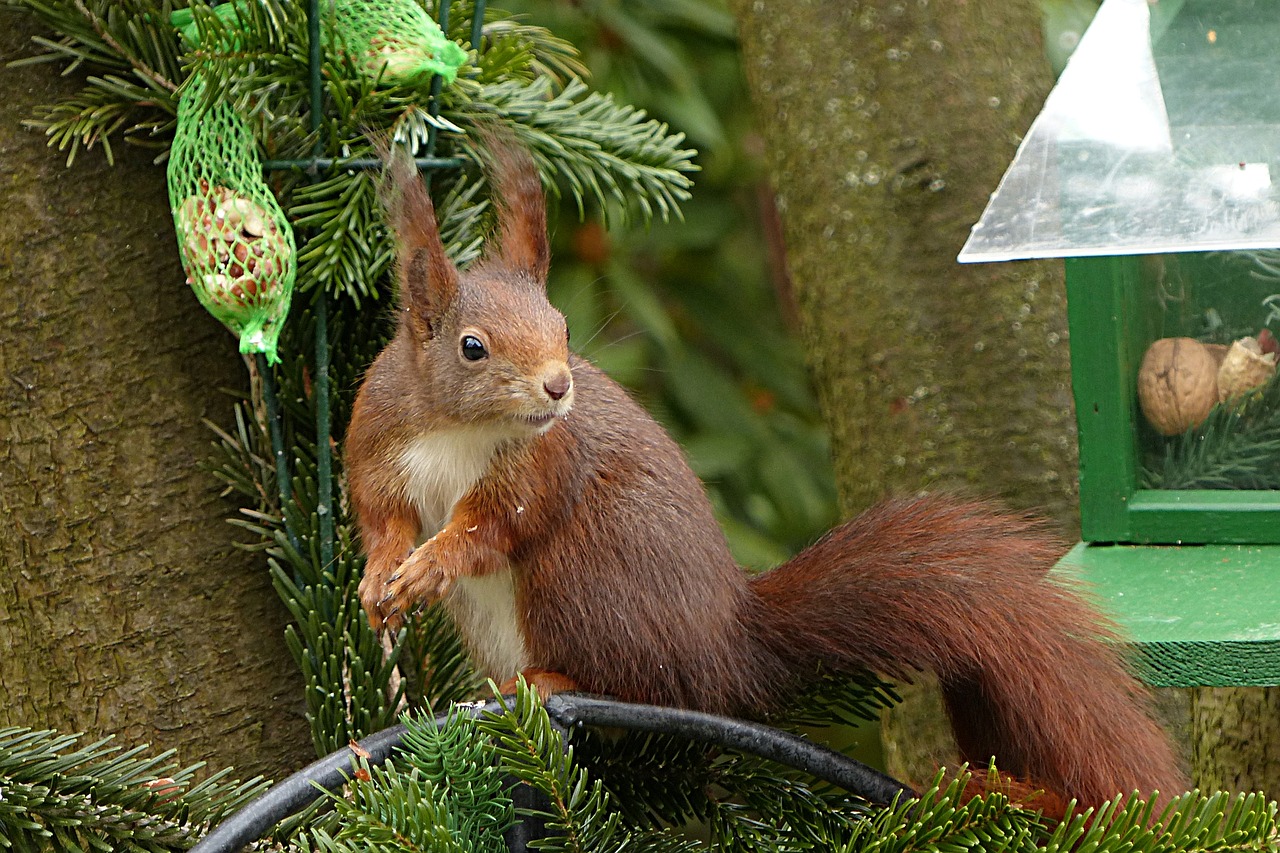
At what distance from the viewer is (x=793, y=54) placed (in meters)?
1.61

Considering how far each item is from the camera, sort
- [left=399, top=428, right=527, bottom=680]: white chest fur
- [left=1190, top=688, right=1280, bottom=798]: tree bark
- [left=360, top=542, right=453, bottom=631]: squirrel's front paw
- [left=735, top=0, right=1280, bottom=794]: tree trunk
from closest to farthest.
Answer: [left=360, top=542, right=453, bottom=631]: squirrel's front paw < [left=399, top=428, right=527, bottom=680]: white chest fur < [left=1190, top=688, right=1280, bottom=798]: tree bark < [left=735, top=0, right=1280, bottom=794]: tree trunk

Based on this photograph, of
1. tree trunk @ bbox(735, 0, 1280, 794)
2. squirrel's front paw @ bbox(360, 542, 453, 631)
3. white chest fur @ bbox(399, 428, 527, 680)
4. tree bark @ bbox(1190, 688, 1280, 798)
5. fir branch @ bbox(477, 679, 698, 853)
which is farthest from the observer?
tree trunk @ bbox(735, 0, 1280, 794)

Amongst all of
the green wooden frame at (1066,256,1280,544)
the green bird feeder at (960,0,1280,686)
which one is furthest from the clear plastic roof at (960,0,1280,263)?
the green wooden frame at (1066,256,1280,544)

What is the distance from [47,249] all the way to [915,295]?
35.3 inches

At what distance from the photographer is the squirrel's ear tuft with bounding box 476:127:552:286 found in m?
1.04

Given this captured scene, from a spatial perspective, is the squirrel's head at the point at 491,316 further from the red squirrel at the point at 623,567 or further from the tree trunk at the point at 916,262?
the tree trunk at the point at 916,262

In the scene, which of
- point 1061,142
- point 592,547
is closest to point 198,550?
point 592,547

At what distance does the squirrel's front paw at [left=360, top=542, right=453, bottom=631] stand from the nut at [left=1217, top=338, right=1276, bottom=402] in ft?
2.40

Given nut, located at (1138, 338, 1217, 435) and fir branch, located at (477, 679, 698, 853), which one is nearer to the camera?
fir branch, located at (477, 679, 698, 853)

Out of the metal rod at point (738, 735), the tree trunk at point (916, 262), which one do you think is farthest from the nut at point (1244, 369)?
the metal rod at point (738, 735)

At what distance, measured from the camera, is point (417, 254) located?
3.32ft

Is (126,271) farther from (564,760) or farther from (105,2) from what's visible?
(564,760)

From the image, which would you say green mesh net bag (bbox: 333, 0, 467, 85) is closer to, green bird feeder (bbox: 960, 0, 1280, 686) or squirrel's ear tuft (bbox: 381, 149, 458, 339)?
squirrel's ear tuft (bbox: 381, 149, 458, 339)

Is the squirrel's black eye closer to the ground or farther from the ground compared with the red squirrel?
farther from the ground
